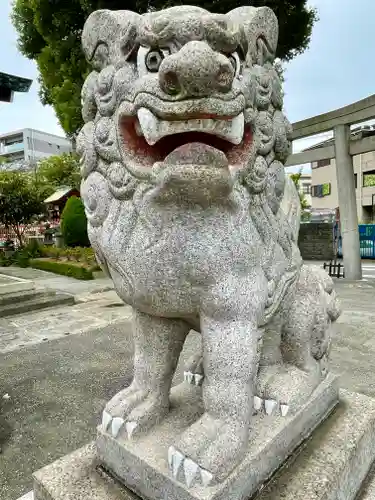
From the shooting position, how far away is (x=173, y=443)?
1135 millimetres

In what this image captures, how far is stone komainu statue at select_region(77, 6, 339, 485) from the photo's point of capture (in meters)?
0.92

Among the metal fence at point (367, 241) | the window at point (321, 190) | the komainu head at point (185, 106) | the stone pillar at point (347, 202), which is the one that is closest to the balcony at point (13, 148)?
the window at point (321, 190)

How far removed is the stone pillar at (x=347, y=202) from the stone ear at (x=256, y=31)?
6102 millimetres

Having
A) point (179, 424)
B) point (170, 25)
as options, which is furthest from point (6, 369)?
point (170, 25)

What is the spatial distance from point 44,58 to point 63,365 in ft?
25.7

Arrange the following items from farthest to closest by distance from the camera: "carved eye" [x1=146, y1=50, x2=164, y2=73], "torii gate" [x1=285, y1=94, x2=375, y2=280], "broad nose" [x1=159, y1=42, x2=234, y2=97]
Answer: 1. "torii gate" [x1=285, y1=94, x2=375, y2=280]
2. "carved eye" [x1=146, y1=50, x2=164, y2=73]
3. "broad nose" [x1=159, y1=42, x2=234, y2=97]

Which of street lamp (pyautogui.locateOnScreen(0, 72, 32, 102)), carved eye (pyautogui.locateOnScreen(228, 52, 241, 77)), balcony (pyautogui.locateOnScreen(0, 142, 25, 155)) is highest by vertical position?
balcony (pyautogui.locateOnScreen(0, 142, 25, 155))

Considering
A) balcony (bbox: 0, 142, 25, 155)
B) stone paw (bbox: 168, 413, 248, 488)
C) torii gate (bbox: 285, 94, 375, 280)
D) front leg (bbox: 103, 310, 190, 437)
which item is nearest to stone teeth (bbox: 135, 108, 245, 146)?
front leg (bbox: 103, 310, 190, 437)

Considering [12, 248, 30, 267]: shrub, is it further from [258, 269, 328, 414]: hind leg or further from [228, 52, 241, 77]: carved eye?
[228, 52, 241, 77]: carved eye

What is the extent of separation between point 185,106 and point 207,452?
0.91 metres

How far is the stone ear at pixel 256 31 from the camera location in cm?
106

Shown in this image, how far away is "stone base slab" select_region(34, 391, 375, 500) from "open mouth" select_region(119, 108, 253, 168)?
912 millimetres

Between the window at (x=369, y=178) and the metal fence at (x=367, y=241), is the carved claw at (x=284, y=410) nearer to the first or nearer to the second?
the metal fence at (x=367, y=241)

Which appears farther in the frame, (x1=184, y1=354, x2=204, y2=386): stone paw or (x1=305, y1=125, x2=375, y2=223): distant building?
(x1=305, y1=125, x2=375, y2=223): distant building
